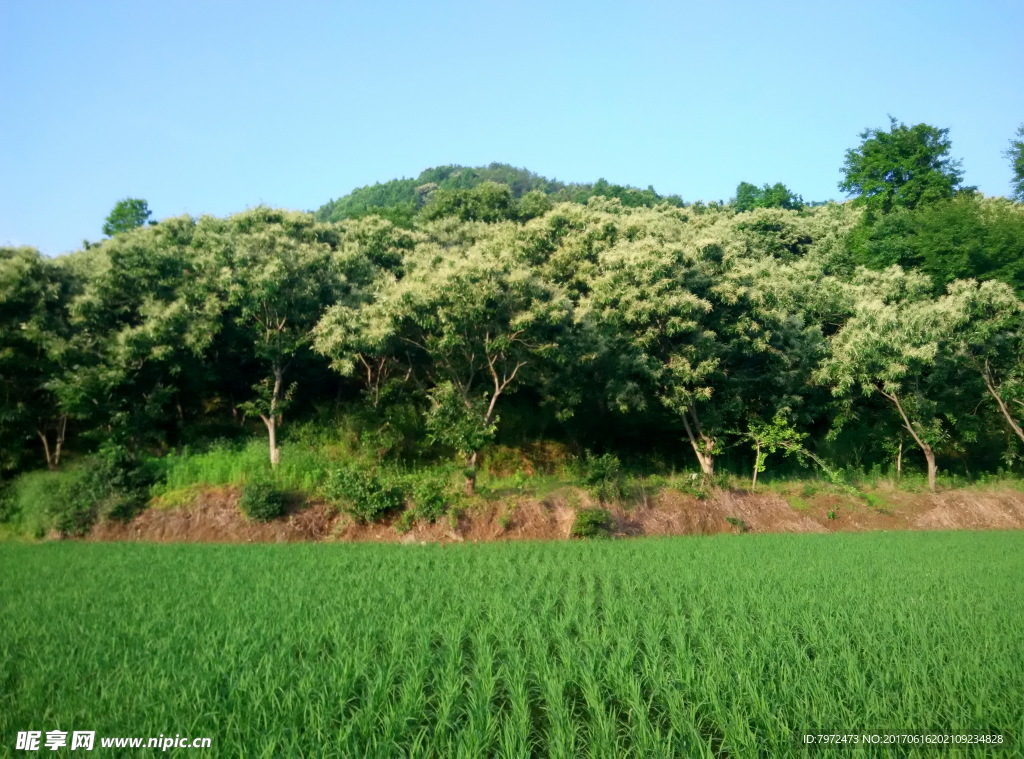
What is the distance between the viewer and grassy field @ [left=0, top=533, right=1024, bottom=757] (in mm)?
5062

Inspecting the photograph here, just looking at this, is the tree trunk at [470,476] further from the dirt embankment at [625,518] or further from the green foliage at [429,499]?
the green foliage at [429,499]

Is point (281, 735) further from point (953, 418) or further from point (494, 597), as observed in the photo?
point (953, 418)

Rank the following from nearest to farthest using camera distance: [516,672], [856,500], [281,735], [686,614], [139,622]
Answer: [281,735], [516,672], [139,622], [686,614], [856,500]

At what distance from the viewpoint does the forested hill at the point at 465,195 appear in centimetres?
3728

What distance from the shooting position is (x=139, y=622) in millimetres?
8234

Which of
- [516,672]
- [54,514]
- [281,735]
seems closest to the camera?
[281,735]

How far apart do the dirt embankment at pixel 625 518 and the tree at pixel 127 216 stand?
26862mm

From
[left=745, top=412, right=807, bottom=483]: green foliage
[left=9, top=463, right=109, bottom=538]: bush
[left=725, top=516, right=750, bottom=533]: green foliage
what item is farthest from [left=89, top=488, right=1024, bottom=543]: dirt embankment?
[left=745, top=412, right=807, bottom=483]: green foliage

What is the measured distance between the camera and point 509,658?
21.9 feet

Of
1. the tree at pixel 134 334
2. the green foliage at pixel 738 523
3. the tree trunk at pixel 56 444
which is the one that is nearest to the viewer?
the tree at pixel 134 334

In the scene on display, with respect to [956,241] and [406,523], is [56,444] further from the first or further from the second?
[956,241]

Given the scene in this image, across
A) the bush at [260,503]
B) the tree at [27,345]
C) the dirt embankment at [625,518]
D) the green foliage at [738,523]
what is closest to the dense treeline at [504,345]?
the tree at [27,345]

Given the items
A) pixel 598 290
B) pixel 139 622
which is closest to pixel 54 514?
pixel 139 622

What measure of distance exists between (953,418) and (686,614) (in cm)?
2279
